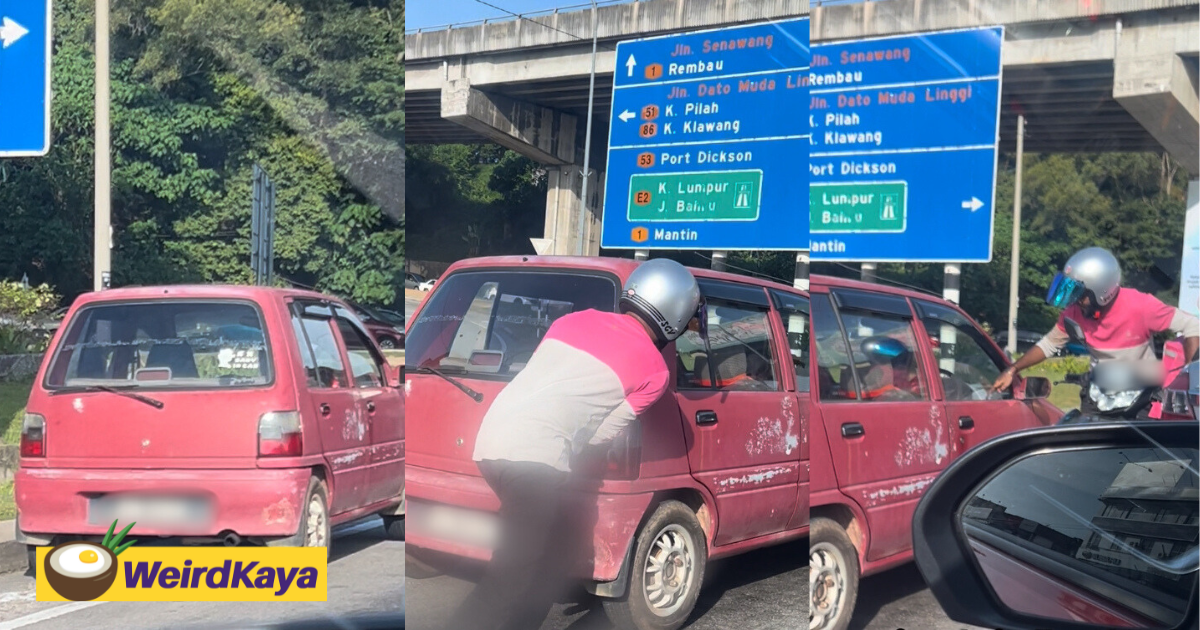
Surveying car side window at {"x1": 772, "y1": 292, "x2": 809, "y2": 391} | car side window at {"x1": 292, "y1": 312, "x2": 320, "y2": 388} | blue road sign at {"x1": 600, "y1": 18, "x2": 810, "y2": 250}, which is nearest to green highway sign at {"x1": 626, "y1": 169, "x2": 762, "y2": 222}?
blue road sign at {"x1": 600, "y1": 18, "x2": 810, "y2": 250}

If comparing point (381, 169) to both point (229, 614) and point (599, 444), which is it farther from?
point (229, 614)

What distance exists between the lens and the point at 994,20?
33.2 inches

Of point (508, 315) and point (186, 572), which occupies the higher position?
point (508, 315)

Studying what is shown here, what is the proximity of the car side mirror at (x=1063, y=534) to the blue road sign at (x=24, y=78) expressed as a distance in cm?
243

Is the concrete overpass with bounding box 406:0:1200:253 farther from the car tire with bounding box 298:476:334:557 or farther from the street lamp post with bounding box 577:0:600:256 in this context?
the car tire with bounding box 298:476:334:557

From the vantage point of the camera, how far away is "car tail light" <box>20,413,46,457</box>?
220 cm

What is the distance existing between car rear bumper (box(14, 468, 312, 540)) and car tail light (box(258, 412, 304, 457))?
0.04m

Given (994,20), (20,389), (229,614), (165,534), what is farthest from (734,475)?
(20,389)

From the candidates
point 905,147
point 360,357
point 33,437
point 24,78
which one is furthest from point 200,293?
point 905,147

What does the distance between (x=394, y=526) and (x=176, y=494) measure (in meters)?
0.94

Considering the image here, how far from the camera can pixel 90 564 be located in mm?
2068

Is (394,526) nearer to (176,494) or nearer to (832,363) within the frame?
(832,363)

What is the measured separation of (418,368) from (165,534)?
4.14 feet

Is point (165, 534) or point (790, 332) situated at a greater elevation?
point (790, 332)
